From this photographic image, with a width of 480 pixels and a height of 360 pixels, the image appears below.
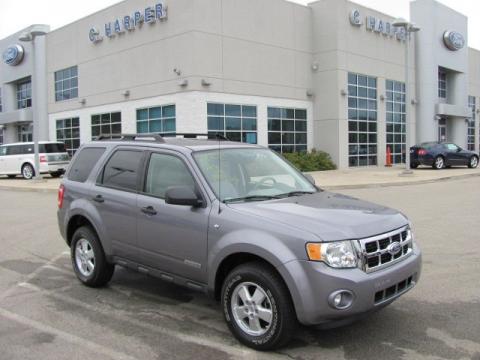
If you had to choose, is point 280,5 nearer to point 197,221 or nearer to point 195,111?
point 195,111

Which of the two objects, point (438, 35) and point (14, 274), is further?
point (438, 35)

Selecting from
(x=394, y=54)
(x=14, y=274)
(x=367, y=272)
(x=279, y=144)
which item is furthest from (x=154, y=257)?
(x=394, y=54)

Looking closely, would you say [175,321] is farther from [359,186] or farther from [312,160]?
[312,160]

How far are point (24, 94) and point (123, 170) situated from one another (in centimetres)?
3838

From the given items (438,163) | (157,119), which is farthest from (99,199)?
(438,163)

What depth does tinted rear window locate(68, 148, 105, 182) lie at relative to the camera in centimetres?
637

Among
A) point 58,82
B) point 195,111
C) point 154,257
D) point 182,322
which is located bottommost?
point 182,322

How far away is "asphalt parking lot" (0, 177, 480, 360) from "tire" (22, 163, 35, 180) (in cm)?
1833

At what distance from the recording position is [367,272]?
4047 millimetres

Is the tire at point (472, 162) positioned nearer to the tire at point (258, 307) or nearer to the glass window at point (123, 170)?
the glass window at point (123, 170)

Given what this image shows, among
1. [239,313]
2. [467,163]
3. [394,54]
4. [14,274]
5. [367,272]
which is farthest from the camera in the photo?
[394,54]

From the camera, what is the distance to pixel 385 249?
167 inches

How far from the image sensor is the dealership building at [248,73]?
25.1 m

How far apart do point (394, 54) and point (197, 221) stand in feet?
104
